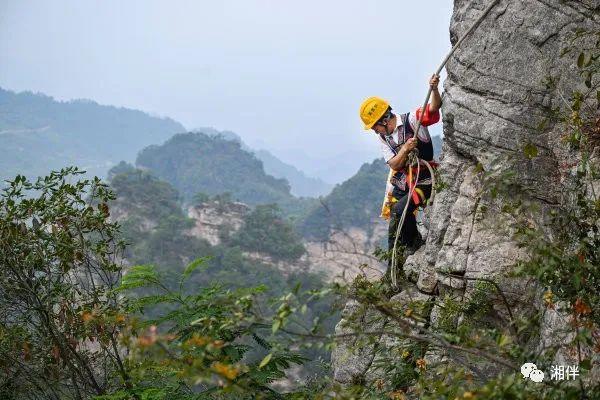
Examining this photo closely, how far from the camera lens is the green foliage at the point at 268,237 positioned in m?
66.2

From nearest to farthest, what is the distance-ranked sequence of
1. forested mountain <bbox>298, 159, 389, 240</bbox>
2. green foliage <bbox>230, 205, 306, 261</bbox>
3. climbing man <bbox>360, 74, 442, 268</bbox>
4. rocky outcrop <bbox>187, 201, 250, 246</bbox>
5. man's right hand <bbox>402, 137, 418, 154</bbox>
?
man's right hand <bbox>402, 137, 418, 154</bbox>
climbing man <bbox>360, 74, 442, 268</bbox>
green foliage <bbox>230, 205, 306, 261</bbox>
rocky outcrop <bbox>187, 201, 250, 246</bbox>
forested mountain <bbox>298, 159, 389, 240</bbox>

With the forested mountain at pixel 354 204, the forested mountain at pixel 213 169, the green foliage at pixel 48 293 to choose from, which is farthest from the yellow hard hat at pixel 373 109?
the forested mountain at pixel 213 169

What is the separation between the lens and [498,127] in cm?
599

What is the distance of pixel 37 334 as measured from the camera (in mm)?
6891

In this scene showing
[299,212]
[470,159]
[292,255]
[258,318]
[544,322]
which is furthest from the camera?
[299,212]

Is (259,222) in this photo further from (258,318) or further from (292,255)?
(258,318)

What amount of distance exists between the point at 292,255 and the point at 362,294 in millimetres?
62609

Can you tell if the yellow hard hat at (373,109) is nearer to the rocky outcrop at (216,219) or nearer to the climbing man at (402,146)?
the climbing man at (402,146)

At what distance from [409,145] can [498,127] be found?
3.48ft

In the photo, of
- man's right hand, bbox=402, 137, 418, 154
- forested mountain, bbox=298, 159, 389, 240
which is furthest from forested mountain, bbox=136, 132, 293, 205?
man's right hand, bbox=402, 137, 418, 154

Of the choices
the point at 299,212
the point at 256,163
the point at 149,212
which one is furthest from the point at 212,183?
the point at 149,212

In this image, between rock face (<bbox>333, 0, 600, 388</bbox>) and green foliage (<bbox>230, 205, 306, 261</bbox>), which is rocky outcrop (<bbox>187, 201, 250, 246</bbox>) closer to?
green foliage (<bbox>230, 205, 306, 261</bbox>)

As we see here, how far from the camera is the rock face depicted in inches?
227

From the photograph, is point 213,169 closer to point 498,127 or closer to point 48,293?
point 48,293
